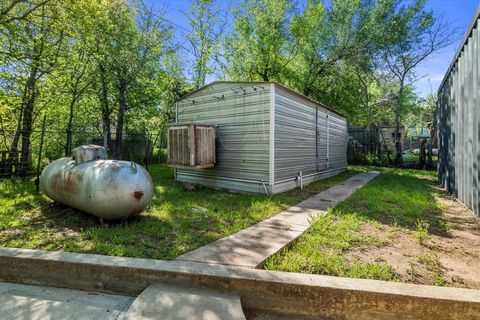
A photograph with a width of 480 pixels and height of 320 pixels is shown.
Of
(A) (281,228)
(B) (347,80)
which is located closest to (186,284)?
(A) (281,228)

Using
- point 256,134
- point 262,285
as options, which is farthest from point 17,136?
point 262,285

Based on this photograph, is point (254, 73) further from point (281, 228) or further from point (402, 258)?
point (402, 258)

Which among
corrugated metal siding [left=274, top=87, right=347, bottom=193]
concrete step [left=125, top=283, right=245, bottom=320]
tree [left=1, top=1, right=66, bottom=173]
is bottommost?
concrete step [left=125, top=283, right=245, bottom=320]

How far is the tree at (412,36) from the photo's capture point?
1425 cm

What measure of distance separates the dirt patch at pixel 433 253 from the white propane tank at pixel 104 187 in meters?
3.31

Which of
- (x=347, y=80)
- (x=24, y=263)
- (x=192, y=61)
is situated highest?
(x=192, y=61)

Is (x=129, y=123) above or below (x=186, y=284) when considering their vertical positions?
above

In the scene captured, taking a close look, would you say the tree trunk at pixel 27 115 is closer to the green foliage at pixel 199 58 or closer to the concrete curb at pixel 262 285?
the green foliage at pixel 199 58

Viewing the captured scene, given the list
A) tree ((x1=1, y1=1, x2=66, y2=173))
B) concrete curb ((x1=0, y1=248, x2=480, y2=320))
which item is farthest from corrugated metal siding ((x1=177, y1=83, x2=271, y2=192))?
tree ((x1=1, y1=1, x2=66, y2=173))

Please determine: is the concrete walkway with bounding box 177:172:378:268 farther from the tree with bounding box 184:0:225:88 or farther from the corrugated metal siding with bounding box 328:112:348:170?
the tree with bounding box 184:0:225:88

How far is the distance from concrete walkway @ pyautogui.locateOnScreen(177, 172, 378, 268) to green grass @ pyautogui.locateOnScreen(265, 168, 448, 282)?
0.16 metres

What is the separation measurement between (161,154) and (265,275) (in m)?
15.2

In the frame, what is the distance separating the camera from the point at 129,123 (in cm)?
1499

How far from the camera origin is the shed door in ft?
33.3
